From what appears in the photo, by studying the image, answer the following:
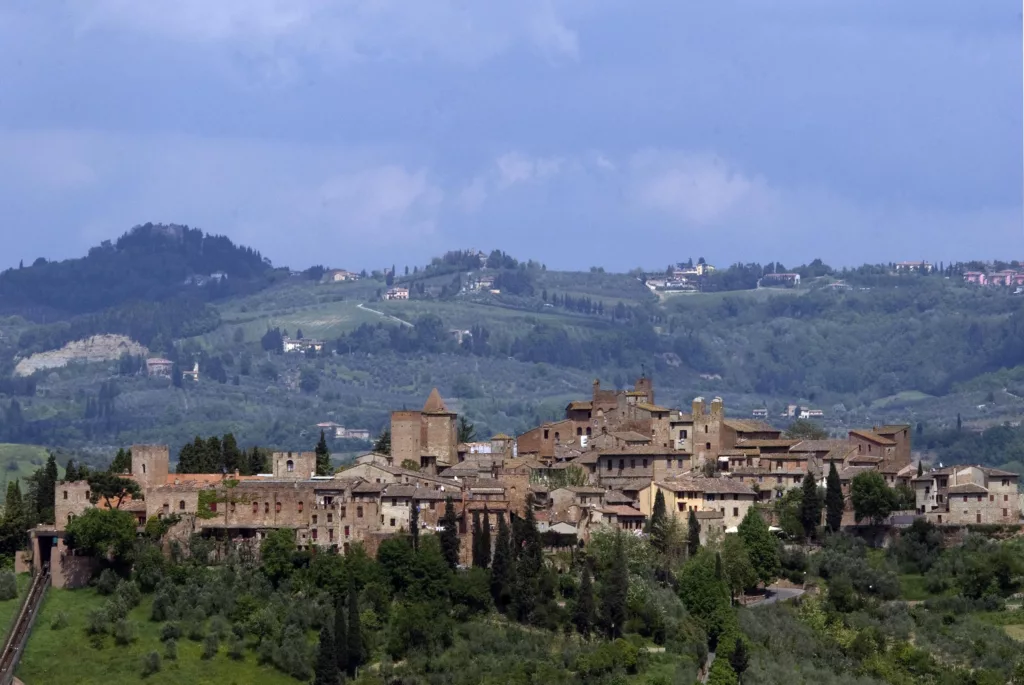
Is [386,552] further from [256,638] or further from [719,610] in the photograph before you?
[719,610]

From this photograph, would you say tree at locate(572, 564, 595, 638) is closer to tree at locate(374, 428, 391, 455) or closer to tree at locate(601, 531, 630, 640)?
tree at locate(601, 531, 630, 640)

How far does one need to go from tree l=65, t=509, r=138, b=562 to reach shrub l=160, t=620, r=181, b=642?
16.3 feet

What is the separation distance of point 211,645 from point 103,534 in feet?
23.8

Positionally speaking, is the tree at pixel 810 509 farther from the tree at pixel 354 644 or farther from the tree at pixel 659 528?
the tree at pixel 354 644

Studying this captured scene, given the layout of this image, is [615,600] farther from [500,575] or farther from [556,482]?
[556,482]

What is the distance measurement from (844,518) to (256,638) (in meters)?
28.2

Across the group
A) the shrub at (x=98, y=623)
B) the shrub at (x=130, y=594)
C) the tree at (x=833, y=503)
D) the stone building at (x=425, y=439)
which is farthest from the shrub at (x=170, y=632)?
the tree at (x=833, y=503)

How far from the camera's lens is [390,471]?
98.9 m

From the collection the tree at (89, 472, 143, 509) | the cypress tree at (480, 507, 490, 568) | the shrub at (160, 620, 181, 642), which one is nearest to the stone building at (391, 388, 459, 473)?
the cypress tree at (480, 507, 490, 568)

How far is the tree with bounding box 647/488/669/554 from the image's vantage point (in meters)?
96.6

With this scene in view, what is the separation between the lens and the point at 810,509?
10194cm

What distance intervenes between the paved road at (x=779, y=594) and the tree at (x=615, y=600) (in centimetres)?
765

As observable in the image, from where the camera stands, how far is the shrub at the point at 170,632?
3415 inches

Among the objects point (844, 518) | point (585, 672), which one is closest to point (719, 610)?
point (585, 672)
